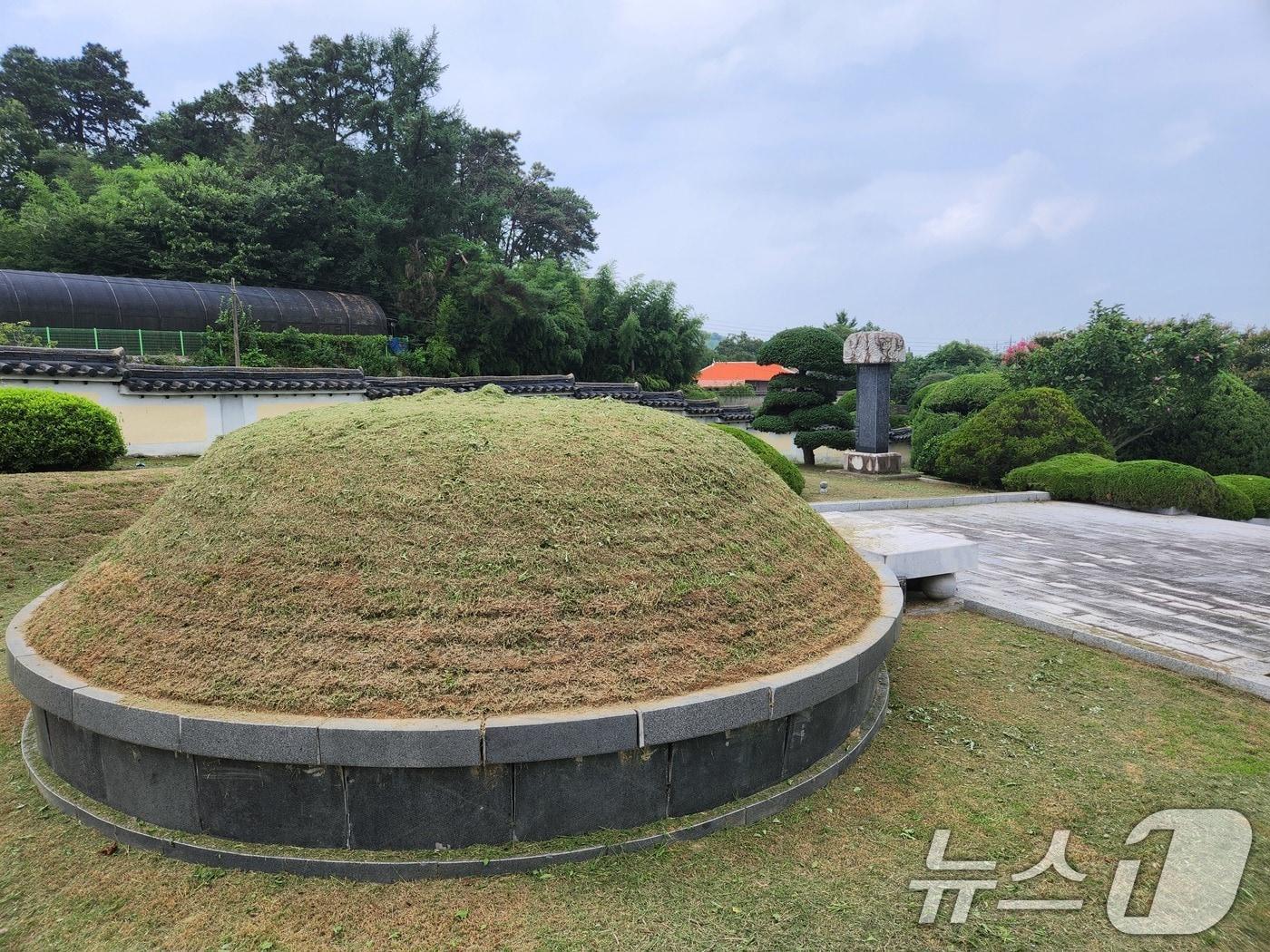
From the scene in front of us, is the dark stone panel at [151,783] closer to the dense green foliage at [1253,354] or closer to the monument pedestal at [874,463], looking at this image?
the monument pedestal at [874,463]

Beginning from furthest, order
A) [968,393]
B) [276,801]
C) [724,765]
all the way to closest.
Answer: [968,393]
[724,765]
[276,801]

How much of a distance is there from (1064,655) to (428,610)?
15.4 ft

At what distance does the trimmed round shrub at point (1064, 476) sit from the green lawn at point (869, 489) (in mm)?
977

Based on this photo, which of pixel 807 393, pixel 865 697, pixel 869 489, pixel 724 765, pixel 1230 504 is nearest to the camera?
pixel 724 765

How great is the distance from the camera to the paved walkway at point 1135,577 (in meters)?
5.50

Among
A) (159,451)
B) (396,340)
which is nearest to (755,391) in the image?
(396,340)

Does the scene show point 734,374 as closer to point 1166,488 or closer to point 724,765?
point 1166,488

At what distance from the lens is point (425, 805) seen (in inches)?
109

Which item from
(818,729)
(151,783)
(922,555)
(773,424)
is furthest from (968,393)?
(151,783)

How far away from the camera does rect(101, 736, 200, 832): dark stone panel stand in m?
2.89

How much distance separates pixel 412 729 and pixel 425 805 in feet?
1.08

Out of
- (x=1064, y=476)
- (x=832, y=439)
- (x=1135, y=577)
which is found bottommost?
(x=1135, y=577)

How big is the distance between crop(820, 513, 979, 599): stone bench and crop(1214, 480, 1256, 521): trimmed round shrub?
8.48 metres

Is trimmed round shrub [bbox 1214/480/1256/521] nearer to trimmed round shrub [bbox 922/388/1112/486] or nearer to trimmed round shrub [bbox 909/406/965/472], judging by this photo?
trimmed round shrub [bbox 922/388/1112/486]
